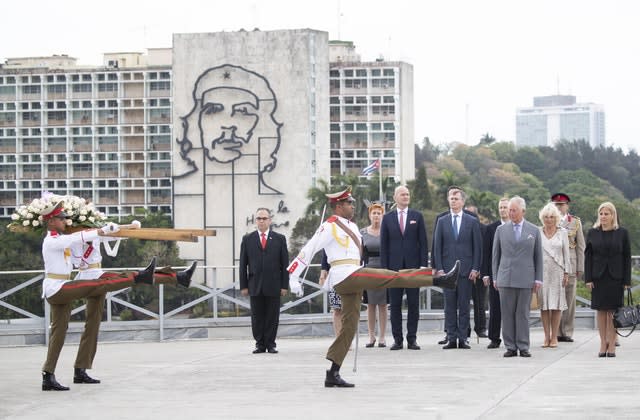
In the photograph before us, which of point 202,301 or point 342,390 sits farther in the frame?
point 202,301

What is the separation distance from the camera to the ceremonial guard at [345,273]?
1286cm

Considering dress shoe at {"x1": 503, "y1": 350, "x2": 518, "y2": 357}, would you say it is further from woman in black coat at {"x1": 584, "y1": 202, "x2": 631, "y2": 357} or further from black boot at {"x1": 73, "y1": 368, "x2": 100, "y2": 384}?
black boot at {"x1": 73, "y1": 368, "x2": 100, "y2": 384}

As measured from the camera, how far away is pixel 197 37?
137 m

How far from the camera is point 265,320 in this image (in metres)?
17.3

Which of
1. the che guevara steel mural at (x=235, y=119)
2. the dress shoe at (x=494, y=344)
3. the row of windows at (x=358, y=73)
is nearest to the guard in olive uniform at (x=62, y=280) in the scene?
the dress shoe at (x=494, y=344)

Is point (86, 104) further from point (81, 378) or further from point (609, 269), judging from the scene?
point (81, 378)

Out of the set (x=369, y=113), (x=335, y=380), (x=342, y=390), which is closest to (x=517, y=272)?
(x=335, y=380)

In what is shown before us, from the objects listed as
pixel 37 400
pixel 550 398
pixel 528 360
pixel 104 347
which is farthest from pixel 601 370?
pixel 104 347

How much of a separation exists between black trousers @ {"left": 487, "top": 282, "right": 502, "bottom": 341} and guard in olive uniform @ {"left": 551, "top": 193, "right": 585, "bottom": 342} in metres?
0.92

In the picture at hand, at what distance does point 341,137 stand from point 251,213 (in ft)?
80.3

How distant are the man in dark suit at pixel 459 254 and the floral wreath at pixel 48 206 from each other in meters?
4.26

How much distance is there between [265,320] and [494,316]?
2.78 metres

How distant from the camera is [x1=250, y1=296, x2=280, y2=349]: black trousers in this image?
56.0ft

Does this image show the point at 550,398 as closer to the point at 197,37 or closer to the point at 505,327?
the point at 505,327
